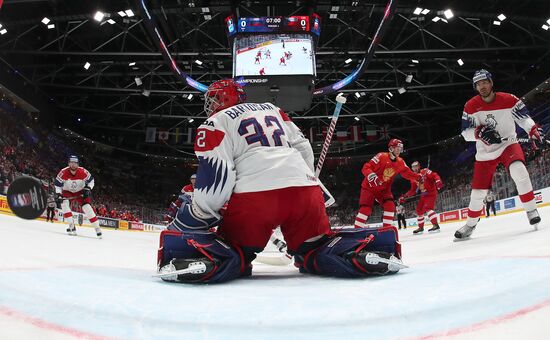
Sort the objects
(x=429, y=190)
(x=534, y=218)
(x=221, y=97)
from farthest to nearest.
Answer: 1. (x=429, y=190)
2. (x=534, y=218)
3. (x=221, y=97)

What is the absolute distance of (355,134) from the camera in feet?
68.6

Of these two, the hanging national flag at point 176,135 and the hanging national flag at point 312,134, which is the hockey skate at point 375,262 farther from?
the hanging national flag at point 176,135

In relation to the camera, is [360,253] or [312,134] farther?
[312,134]

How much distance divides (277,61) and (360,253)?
7505mm

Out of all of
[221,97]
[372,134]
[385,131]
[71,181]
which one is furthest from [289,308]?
[385,131]

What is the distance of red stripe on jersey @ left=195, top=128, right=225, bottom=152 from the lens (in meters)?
1.97

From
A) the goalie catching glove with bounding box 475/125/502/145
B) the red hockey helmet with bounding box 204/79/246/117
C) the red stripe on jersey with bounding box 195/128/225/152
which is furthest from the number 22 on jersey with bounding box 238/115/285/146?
the goalie catching glove with bounding box 475/125/502/145

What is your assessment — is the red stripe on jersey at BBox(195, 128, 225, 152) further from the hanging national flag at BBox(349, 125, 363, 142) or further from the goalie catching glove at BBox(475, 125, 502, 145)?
the hanging national flag at BBox(349, 125, 363, 142)

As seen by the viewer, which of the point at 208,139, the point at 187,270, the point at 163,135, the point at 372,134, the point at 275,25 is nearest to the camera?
the point at 187,270

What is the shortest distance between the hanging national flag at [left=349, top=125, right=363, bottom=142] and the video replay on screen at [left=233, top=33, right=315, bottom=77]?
1218 cm

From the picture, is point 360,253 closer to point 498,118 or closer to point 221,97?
point 221,97

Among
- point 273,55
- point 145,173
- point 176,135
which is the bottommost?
point 145,173

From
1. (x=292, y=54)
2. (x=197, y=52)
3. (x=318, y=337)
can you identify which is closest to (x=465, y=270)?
(x=318, y=337)

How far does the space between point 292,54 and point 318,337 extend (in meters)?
8.53
